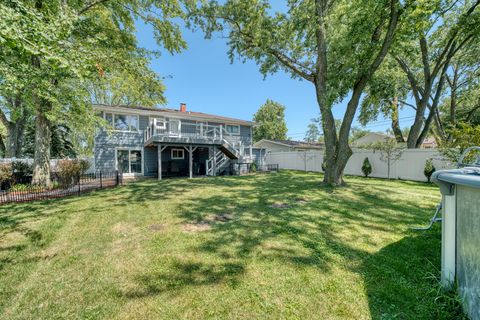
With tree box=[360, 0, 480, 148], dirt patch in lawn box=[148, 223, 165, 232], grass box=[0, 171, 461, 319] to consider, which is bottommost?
grass box=[0, 171, 461, 319]

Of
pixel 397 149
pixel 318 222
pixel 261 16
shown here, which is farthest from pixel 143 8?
pixel 397 149

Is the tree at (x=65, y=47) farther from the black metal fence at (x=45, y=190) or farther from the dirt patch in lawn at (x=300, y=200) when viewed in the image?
the dirt patch in lawn at (x=300, y=200)

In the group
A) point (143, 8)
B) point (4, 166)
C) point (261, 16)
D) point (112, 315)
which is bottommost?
point (112, 315)

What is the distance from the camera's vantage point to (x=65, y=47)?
→ 536 cm

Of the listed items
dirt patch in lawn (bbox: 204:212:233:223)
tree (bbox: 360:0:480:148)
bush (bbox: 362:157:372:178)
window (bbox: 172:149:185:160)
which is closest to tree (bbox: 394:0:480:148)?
tree (bbox: 360:0:480:148)

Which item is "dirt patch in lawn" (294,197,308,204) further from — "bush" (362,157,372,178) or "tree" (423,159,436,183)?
"bush" (362,157,372,178)

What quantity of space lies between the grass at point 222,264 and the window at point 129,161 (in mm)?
8854

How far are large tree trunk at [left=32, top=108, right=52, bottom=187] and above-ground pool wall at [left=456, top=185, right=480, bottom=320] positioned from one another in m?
13.5

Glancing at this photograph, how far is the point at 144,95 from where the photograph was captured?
12.6 m

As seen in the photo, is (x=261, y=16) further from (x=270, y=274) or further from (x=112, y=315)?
(x=112, y=315)

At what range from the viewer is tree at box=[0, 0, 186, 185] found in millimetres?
4066

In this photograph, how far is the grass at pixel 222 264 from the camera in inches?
97.1

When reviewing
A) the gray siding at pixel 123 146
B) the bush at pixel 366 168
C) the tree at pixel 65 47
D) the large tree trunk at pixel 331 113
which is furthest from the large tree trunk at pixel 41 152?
the bush at pixel 366 168

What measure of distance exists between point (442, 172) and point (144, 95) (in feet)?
44.4
